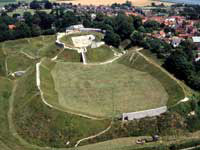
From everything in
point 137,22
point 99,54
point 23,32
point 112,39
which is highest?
point 137,22

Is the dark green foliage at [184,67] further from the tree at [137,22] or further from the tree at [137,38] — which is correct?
the tree at [137,22]

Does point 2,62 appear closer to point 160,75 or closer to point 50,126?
point 50,126

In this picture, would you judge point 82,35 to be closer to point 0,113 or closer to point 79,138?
point 0,113

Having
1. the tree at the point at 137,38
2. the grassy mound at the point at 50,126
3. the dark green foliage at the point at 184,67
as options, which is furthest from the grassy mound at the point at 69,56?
the grassy mound at the point at 50,126

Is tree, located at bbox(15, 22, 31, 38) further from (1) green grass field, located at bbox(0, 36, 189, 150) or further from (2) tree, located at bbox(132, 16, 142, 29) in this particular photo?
(2) tree, located at bbox(132, 16, 142, 29)

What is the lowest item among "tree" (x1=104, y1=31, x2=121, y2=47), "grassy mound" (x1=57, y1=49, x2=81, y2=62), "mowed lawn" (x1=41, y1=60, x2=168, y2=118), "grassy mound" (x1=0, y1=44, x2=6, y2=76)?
"grassy mound" (x1=0, y1=44, x2=6, y2=76)

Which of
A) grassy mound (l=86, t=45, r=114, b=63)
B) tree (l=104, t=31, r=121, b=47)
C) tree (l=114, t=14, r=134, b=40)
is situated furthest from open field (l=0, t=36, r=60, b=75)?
tree (l=114, t=14, r=134, b=40)

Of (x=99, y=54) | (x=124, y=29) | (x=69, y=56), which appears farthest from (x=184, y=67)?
(x=124, y=29)

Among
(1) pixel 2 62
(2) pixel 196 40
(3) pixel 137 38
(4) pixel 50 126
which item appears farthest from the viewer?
(2) pixel 196 40
